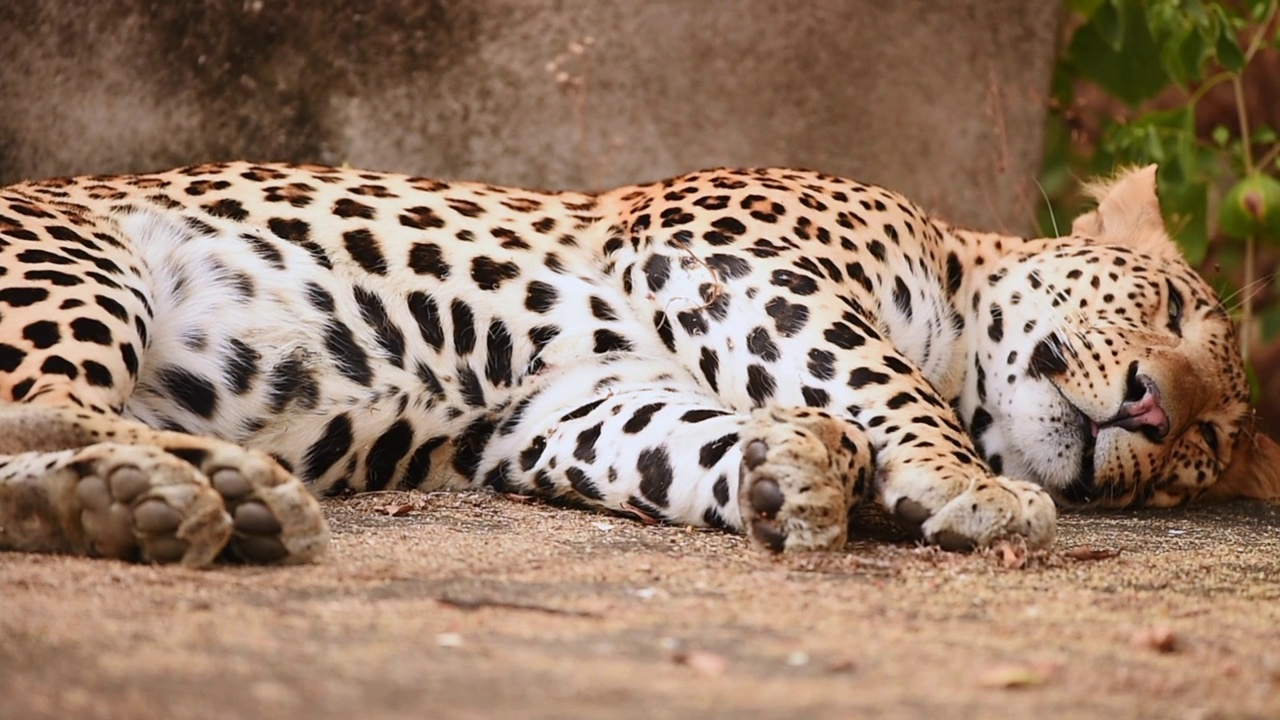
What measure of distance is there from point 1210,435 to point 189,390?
296 centimetres

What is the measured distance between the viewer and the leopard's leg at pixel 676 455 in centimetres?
312

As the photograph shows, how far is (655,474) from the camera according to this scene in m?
3.92

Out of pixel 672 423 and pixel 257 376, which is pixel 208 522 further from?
pixel 672 423

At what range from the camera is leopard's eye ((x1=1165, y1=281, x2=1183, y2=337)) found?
14.8ft

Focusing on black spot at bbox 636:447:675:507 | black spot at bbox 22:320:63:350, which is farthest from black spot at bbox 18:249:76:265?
black spot at bbox 636:447:675:507

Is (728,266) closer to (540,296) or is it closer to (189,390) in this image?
(540,296)

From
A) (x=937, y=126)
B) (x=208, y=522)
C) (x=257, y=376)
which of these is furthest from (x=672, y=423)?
(x=937, y=126)

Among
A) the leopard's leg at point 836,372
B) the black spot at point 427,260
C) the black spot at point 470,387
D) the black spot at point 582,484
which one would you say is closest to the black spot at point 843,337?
the leopard's leg at point 836,372

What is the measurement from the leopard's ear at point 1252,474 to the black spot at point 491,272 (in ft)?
7.68

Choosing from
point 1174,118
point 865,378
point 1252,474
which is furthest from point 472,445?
point 1174,118

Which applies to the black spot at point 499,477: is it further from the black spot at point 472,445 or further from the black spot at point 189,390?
the black spot at point 189,390

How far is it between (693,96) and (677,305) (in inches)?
88.0

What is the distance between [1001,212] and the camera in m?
6.51

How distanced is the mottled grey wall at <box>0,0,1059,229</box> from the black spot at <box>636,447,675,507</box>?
2.38 metres
